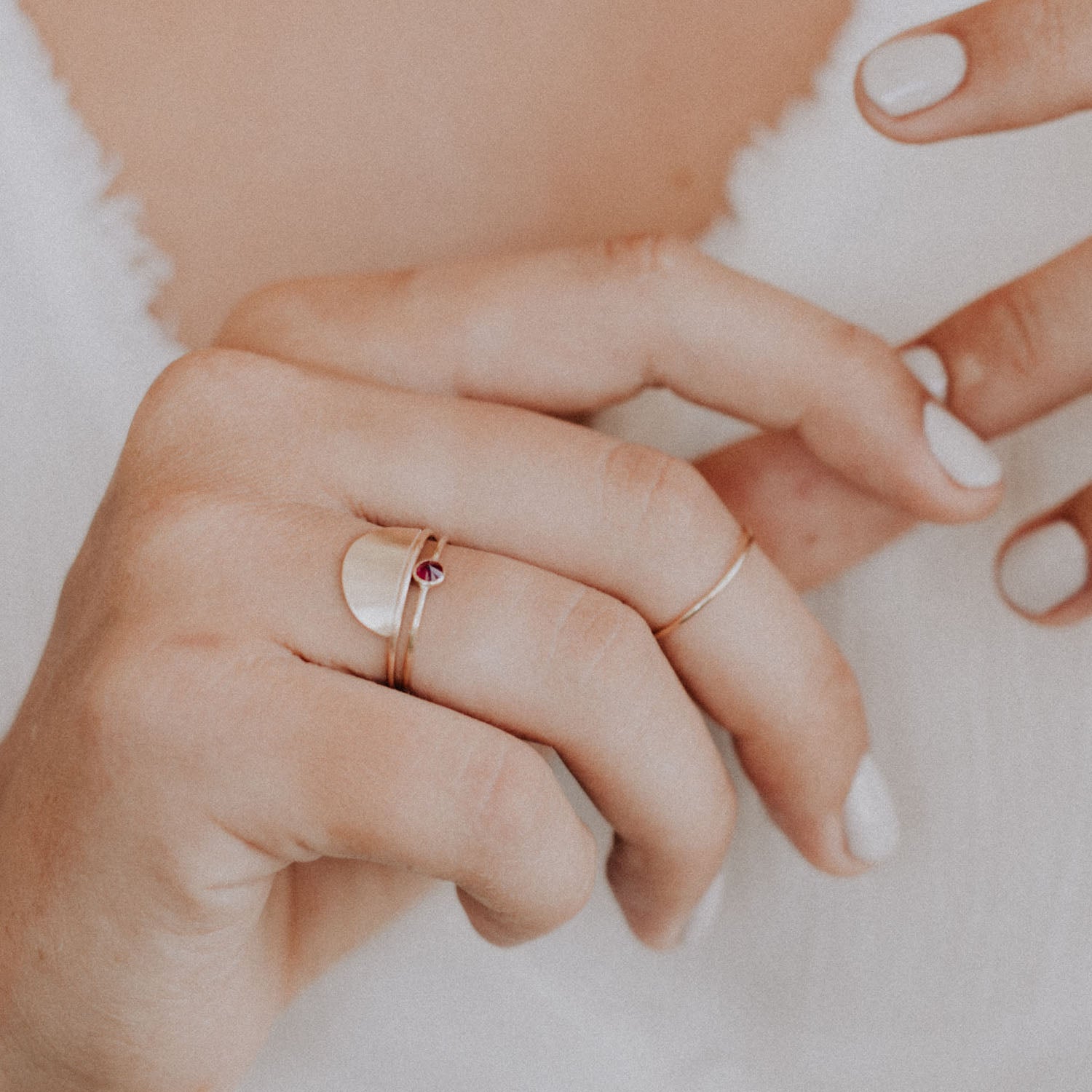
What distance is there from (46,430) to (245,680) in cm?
47

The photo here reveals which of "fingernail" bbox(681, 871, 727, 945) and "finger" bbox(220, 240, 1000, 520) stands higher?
"finger" bbox(220, 240, 1000, 520)

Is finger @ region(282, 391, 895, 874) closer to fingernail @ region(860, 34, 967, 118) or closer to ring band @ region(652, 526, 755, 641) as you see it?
ring band @ region(652, 526, 755, 641)

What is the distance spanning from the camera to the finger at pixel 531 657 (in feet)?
2.09

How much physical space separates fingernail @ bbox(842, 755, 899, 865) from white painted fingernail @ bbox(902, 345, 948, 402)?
0.27 m

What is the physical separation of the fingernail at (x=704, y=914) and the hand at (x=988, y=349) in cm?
25

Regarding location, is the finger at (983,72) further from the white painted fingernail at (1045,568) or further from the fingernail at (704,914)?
the fingernail at (704,914)

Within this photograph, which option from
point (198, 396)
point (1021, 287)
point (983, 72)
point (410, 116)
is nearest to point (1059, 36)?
point (983, 72)

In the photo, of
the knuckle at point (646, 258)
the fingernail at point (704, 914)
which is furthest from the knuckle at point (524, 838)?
the knuckle at point (646, 258)

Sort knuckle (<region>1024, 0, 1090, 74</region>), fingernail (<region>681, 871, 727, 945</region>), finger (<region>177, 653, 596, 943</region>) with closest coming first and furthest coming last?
finger (<region>177, 653, 596, 943</region>), knuckle (<region>1024, 0, 1090, 74</region>), fingernail (<region>681, 871, 727, 945</region>)

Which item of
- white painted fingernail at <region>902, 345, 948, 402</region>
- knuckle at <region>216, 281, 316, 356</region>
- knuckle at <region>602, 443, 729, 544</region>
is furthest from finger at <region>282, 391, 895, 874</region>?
white painted fingernail at <region>902, 345, 948, 402</region>

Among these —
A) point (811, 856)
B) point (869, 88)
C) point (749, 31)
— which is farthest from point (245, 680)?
point (749, 31)

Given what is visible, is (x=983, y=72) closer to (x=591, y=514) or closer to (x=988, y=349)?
(x=988, y=349)

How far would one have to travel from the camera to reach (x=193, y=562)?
2.15 feet

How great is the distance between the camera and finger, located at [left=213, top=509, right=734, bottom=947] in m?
0.64
